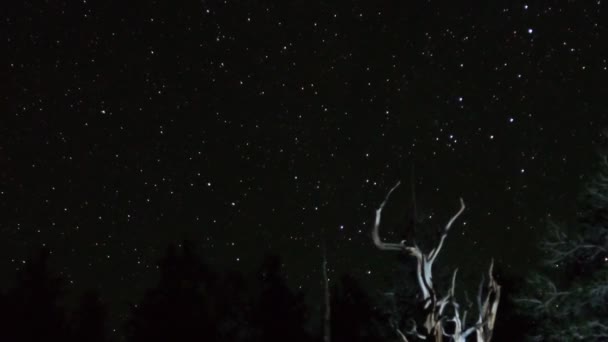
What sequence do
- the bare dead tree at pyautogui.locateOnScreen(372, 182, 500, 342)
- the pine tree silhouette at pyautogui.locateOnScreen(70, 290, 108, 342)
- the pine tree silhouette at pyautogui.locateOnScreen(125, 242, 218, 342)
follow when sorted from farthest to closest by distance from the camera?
1. the pine tree silhouette at pyautogui.locateOnScreen(70, 290, 108, 342)
2. the pine tree silhouette at pyautogui.locateOnScreen(125, 242, 218, 342)
3. the bare dead tree at pyautogui.locateOnScreen(372, 182, 500, 342)

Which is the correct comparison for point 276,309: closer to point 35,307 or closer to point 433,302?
point 35,307

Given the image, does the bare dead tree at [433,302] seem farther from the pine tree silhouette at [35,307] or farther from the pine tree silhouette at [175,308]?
the pine tree silhouette at [35,307]

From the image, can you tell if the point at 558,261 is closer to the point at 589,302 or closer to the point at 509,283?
the point at 589,302

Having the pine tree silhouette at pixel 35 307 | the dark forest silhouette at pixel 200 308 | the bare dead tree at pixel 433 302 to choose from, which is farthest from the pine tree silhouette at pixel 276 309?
the bare dead tree at pixel 433 302

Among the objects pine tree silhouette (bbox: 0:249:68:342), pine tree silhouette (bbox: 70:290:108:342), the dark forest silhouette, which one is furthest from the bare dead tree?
pine tree silhouette (bbox: 70:290:108:342)

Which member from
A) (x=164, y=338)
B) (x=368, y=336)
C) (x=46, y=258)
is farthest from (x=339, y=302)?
(x=46, y=258)

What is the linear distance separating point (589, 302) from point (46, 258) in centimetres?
1994

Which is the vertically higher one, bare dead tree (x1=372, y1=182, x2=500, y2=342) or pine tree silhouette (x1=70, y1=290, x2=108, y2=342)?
pine tree silhouette (x1=70, y1=290, x2=108, y2=342)

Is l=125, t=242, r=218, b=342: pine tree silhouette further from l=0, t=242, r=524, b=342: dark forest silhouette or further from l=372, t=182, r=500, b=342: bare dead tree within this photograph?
l=372, t=182, r=500, b=342: bare dead tree

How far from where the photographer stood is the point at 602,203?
552 inches

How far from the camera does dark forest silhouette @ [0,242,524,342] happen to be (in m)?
25.6

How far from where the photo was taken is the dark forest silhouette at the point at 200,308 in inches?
1009

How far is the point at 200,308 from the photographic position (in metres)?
26.1

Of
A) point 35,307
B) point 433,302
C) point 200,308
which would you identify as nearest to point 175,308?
point 200,308
